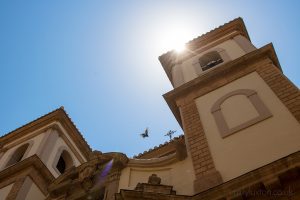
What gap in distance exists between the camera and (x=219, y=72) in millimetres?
13758

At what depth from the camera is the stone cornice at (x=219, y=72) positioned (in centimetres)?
1342

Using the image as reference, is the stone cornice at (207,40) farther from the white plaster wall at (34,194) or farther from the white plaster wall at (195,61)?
the white plaster wall at (34,194)

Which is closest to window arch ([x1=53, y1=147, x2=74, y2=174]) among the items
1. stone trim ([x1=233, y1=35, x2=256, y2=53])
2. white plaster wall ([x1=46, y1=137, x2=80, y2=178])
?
white plaster wall ([x1=46, y1=137, x2=80, y2=178])

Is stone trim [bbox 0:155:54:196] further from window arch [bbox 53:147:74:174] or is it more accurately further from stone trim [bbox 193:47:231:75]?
stone trim [bbox 193:47:231:75]

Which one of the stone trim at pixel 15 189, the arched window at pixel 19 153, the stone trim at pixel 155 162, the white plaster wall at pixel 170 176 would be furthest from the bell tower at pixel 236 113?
the arched window at pixel 19 153

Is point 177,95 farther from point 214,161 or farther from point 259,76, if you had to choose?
point 214,161

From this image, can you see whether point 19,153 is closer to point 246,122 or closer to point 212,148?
point 212,148

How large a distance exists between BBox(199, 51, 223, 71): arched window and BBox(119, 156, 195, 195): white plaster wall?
19.8 ft

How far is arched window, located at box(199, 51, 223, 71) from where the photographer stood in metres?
16.3

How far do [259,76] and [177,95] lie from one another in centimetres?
307

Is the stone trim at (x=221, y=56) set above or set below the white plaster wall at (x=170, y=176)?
above

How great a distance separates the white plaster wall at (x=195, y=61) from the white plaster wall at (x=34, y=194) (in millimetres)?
7812

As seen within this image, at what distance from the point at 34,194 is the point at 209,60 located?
32.4 ft

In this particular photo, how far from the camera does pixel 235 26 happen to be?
18.2 metres
